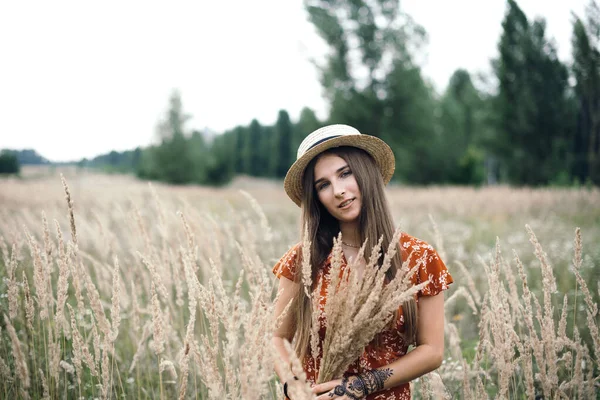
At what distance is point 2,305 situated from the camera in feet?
7.32

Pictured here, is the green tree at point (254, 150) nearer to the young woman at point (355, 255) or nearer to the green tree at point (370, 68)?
the green tree at point (370, 68)

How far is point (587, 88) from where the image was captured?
40.5 ft

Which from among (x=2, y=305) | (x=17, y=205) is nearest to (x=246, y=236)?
(x=2, y=305)

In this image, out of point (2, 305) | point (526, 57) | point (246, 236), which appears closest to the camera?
point (2, 305)

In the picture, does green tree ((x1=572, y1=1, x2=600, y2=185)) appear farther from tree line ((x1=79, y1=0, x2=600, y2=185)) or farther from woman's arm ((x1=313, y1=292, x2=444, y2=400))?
woman's arm ((x1=313, y1=292, x2=444, y2=400))

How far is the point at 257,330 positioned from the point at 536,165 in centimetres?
2305

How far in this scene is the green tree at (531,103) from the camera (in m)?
19.8

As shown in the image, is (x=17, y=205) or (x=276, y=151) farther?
(x=276, y=151)

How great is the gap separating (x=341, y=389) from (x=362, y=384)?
0.36 ft

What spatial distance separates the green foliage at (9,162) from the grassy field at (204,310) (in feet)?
3.43

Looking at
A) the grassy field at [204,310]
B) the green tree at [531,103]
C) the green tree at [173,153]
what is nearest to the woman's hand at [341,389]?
the grassy field at [204,310]

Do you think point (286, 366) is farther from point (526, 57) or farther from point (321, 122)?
point (526, 57)

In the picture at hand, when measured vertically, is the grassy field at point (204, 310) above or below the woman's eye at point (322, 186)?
below

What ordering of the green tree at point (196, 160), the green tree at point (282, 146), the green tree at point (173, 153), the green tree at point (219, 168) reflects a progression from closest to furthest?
1. the green tree at point (173, 153)
2. the green tree at point (196, 160)
3. the green tree at point (219, 168)
4. the green tree at point (282, 146)
